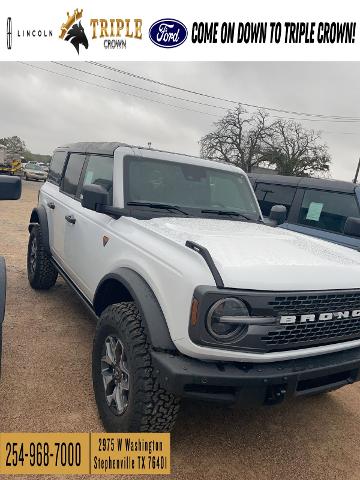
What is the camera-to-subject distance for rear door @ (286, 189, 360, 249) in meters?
5.36

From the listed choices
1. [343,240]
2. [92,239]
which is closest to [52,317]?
[92,239]

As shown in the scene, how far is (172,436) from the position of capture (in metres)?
2.41

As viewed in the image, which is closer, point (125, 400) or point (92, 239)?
point (125, 400)

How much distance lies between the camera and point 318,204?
5.83 metres

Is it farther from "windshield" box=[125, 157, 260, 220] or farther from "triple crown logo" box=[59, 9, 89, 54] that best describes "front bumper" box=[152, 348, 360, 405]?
"triple crown logo" box=[59, 9, 89, 54]

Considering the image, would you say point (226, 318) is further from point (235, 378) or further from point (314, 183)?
point (314, 183)

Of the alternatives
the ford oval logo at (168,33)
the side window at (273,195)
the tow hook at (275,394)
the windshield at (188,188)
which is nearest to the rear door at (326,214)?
the side window at (273,195)

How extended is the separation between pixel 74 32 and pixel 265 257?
10.4 m

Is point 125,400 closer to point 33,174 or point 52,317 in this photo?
point 52,317

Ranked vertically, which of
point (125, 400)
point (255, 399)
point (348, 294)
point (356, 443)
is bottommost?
point (356, 443)

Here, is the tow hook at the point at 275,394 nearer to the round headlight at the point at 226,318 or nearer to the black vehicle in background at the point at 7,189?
the round headlight at the point at 226,318

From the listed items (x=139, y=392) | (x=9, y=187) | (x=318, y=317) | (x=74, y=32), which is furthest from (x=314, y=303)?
(x=74, y=32)

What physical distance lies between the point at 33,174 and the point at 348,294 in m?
30.2

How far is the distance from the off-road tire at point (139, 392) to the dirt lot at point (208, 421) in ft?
1.10
